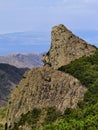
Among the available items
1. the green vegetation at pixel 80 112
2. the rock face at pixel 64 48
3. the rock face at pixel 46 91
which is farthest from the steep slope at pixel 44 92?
the rock face at pixel 64 48

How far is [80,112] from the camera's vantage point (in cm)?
6344

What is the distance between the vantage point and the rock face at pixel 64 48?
95.2 metres

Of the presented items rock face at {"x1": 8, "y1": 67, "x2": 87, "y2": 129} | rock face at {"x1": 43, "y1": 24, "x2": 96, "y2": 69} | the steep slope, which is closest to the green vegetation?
the steep slope

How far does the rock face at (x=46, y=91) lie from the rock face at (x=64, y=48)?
18.3 meters

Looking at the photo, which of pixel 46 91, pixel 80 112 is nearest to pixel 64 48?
pixel 46 91

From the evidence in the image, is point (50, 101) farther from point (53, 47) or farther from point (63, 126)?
point (53, 47)

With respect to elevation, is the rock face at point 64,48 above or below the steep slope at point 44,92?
above

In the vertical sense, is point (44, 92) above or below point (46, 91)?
below

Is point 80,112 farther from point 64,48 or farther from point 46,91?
point 64,48

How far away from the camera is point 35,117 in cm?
6944

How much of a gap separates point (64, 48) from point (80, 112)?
34704 millimetres

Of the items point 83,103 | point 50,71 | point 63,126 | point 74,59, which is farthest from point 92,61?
point 63,126

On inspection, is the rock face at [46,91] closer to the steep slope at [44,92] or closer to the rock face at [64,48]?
the steep slope at [44,92]

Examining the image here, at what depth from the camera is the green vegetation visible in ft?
188
